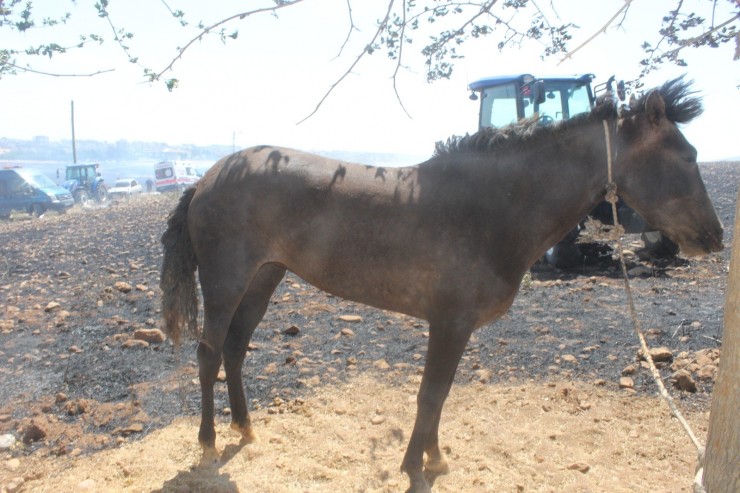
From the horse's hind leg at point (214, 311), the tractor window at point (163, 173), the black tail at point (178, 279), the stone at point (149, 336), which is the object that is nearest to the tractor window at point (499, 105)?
the stone at point (149, 336)

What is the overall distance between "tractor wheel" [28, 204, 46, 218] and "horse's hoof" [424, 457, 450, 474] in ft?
79.1

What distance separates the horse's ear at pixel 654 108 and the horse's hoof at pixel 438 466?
2.33 metres

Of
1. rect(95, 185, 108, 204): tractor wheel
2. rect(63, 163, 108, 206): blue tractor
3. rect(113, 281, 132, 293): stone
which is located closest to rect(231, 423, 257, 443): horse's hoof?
rect(113, 281, 132, 293): stone

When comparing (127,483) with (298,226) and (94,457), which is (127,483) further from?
(298,226)

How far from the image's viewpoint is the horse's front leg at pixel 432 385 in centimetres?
341

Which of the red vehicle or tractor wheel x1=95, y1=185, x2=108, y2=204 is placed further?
the red vehicle

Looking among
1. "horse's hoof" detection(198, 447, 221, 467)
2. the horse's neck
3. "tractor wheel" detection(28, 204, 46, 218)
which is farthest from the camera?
"tractor wheel" detection(28, 204, 46, 218)

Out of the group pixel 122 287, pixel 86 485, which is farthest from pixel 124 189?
pixel 86 485

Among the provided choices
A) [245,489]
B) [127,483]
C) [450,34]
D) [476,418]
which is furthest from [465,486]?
[450,34]

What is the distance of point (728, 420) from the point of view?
231 cm

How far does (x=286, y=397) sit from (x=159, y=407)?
0.95 metres

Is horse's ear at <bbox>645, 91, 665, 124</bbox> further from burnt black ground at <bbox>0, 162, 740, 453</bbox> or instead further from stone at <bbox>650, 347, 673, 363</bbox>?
stone at <bbox>650, 347, 673, 363</bbox>

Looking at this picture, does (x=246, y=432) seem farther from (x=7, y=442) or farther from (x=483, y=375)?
(x=483, y=375)

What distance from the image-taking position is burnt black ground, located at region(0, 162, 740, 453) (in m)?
4.80
